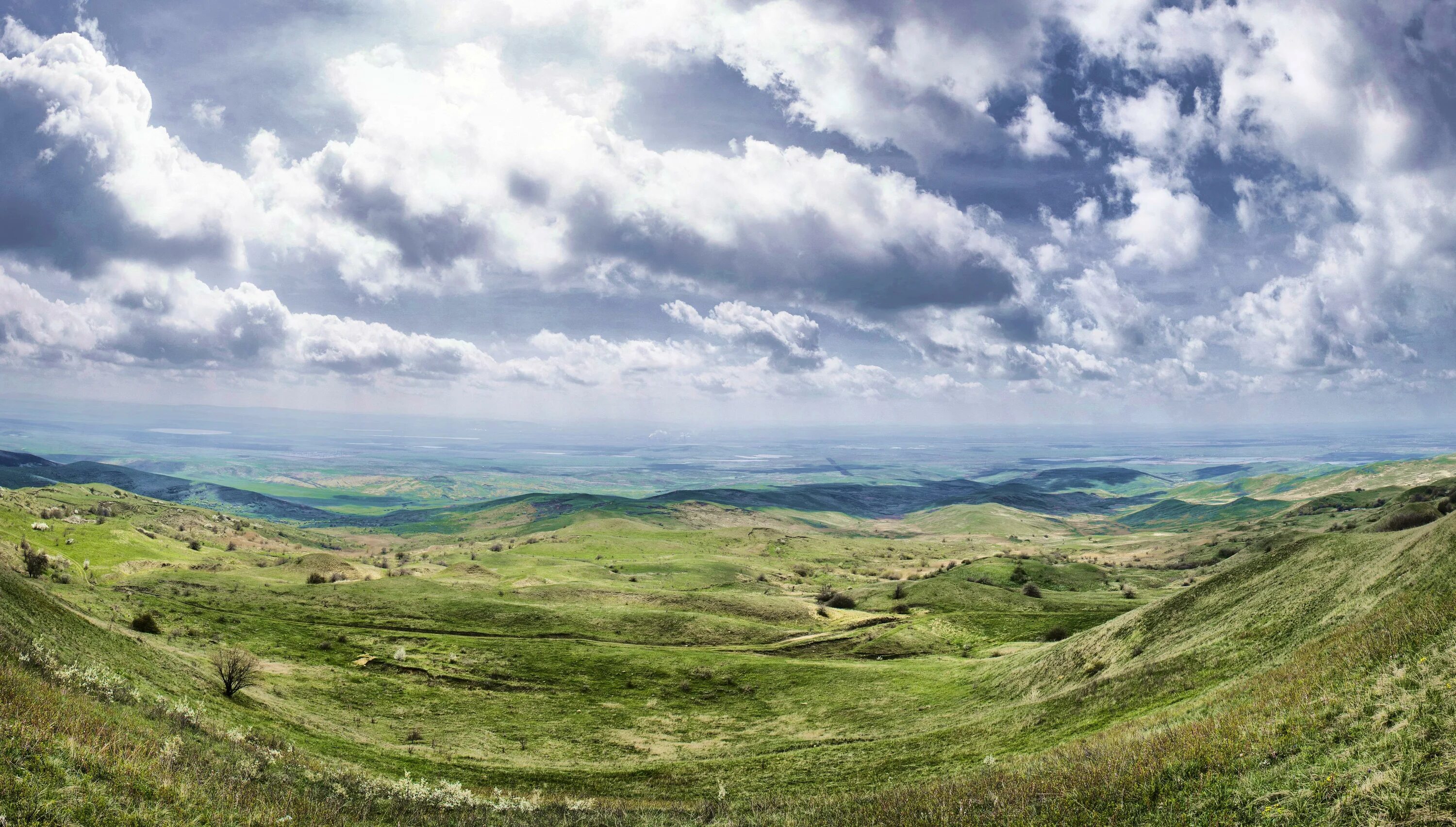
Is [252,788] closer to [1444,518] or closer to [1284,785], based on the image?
[1284,785]

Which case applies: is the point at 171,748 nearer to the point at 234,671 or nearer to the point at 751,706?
the point at 234,671

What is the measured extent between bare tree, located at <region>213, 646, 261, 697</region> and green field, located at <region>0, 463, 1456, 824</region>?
1.10 meters

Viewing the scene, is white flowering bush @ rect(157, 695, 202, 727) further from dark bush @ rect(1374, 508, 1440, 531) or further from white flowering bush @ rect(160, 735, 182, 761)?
dark bush @ rect(1374, 508, 1440, 531)

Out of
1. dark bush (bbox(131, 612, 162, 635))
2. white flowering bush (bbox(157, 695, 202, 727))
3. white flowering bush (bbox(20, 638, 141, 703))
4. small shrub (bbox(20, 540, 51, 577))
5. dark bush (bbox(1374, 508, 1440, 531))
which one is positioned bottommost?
dark bush (bbox(131, 612, 162, 635))

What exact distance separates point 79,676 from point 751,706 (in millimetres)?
42320

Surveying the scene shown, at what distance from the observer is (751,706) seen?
53.2 m

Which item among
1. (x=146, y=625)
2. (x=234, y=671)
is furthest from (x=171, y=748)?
(x=146, y=625)

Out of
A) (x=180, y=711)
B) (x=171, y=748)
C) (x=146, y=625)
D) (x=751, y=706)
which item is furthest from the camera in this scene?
(x=751, y=706)

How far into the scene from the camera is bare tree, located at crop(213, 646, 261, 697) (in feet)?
127

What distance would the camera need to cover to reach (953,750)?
99.6ft

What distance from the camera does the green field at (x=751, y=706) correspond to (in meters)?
13.6

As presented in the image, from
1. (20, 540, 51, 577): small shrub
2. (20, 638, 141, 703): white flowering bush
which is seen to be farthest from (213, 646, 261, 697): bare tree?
(20, 540, 51, 577): small shrub

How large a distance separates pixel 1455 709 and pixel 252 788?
2801 centimetres

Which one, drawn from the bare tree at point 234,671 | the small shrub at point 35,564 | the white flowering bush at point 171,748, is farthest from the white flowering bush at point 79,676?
the small shrub at point 35,564
